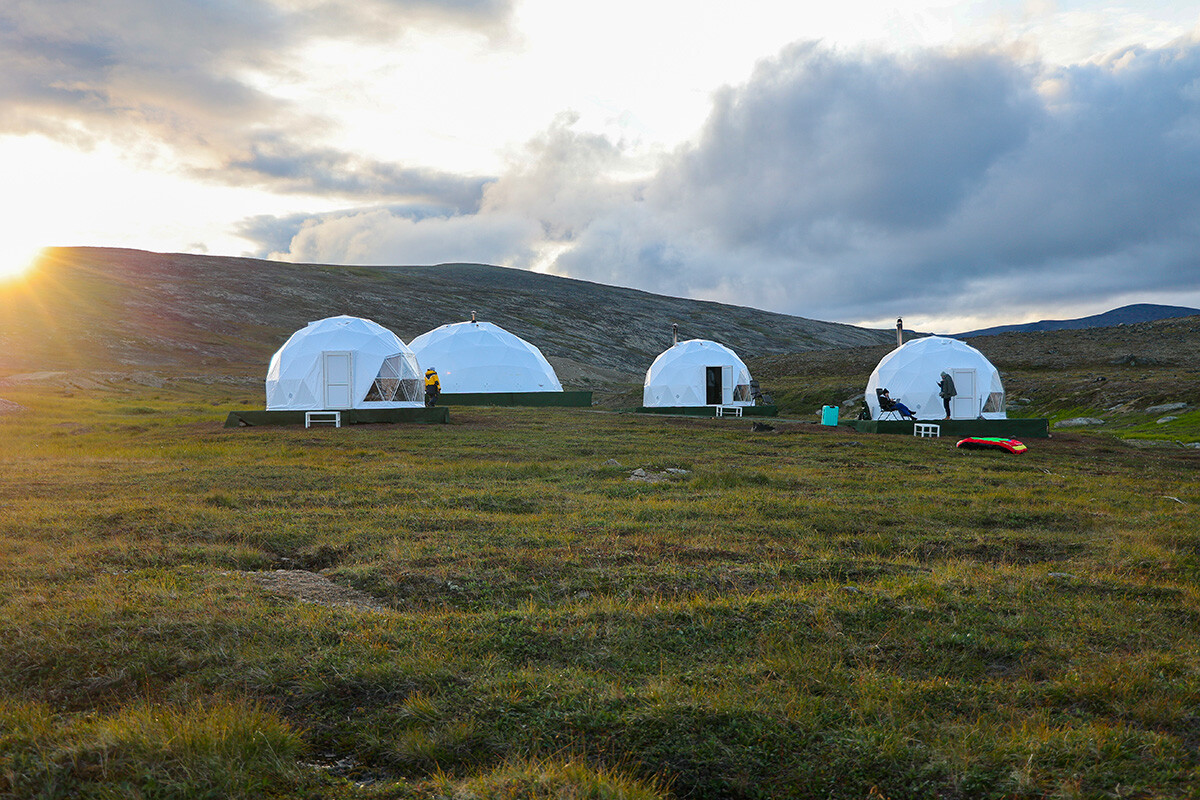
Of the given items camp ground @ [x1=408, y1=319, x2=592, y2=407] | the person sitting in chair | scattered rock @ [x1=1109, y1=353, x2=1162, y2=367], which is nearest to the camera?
the person sitting in chair

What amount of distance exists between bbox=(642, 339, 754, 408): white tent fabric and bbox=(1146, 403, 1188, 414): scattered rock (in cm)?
1767

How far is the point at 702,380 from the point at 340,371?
19.3m

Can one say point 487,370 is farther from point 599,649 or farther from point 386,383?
point 599,649

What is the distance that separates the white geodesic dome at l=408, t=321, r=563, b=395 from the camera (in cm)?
4322

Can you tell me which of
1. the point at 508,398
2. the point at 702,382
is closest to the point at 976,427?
the point at 702,382

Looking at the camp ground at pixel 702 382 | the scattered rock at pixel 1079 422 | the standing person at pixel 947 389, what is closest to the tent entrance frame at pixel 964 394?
the standing person at pixel 947 389

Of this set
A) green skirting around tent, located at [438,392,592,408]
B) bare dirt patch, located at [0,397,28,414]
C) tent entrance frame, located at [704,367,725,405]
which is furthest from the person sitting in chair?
bare dirt patch, located at [0,397,28,414]

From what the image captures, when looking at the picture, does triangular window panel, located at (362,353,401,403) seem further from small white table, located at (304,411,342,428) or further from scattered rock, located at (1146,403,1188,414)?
scattered rock, located at (1146,403,1188,414)

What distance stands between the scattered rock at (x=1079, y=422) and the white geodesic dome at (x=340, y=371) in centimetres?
2684

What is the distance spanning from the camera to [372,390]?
31359 mm

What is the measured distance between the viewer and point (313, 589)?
6.79 metres

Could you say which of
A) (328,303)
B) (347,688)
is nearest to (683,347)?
(347,688)

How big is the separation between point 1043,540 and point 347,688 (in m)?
8.10

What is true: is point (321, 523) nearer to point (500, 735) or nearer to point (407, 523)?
point (407, 523)
